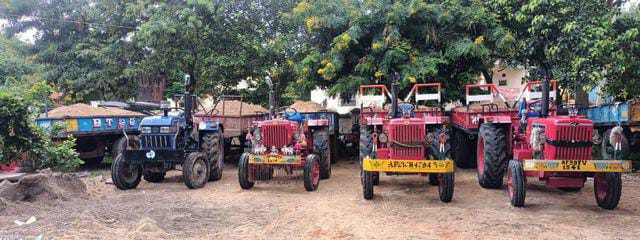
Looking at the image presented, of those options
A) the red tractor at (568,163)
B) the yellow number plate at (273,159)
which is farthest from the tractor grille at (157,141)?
the red tractor at (568,163)

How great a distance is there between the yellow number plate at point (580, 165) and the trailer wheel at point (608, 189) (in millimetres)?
196

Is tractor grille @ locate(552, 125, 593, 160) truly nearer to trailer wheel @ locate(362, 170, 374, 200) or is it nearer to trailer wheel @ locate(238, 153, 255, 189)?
trailer wheel @ locate(362, 170, 374, 200)

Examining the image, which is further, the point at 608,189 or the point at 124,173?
the point at 124,173

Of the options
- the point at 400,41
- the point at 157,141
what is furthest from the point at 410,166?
the point at 400,41

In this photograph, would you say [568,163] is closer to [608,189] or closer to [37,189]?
[608,189]

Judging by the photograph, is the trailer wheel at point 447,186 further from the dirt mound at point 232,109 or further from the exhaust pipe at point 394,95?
the dirt mound at point 232,109

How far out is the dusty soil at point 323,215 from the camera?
5.48 m

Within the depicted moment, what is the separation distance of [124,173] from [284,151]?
9.99ft

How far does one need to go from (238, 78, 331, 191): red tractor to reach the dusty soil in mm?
319

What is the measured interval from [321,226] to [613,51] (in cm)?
732

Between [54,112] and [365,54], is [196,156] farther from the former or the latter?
[365,54]

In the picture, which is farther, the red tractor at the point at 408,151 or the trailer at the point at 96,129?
the trailer at the point at 96,129

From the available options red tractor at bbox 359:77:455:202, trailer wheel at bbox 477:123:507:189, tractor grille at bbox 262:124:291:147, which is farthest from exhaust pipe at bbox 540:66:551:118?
tractor grille at bbox 262:124:291:147

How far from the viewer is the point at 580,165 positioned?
6176 mm
